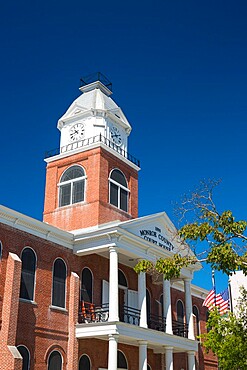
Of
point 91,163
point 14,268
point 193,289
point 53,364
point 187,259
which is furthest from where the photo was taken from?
point 193,289

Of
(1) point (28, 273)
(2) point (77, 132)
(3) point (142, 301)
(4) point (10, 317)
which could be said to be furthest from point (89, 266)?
(2) point (77, 132)

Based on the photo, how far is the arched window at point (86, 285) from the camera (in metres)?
25.2

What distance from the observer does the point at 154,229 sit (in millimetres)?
28047

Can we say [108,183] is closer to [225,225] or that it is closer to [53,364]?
[53,364]

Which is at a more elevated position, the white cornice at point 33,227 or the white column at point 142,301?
the white cornice at point 33,227

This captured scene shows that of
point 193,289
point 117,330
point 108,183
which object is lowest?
point 117,330

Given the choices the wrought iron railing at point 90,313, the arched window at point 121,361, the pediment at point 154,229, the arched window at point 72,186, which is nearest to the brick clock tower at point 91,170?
the arched window at point 72,186

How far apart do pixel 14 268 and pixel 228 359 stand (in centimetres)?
967

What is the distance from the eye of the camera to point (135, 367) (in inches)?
1096

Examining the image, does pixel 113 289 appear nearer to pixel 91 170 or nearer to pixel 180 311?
pixel 91 170

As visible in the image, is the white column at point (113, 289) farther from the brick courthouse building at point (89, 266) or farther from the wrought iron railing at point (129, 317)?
the wrought iron railing at point (129, 317)

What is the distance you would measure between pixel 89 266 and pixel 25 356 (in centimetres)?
612

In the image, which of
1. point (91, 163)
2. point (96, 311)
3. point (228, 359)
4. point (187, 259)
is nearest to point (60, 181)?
point (91, 163)

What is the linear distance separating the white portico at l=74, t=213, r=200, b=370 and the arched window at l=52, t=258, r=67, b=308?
1198 millimetres
